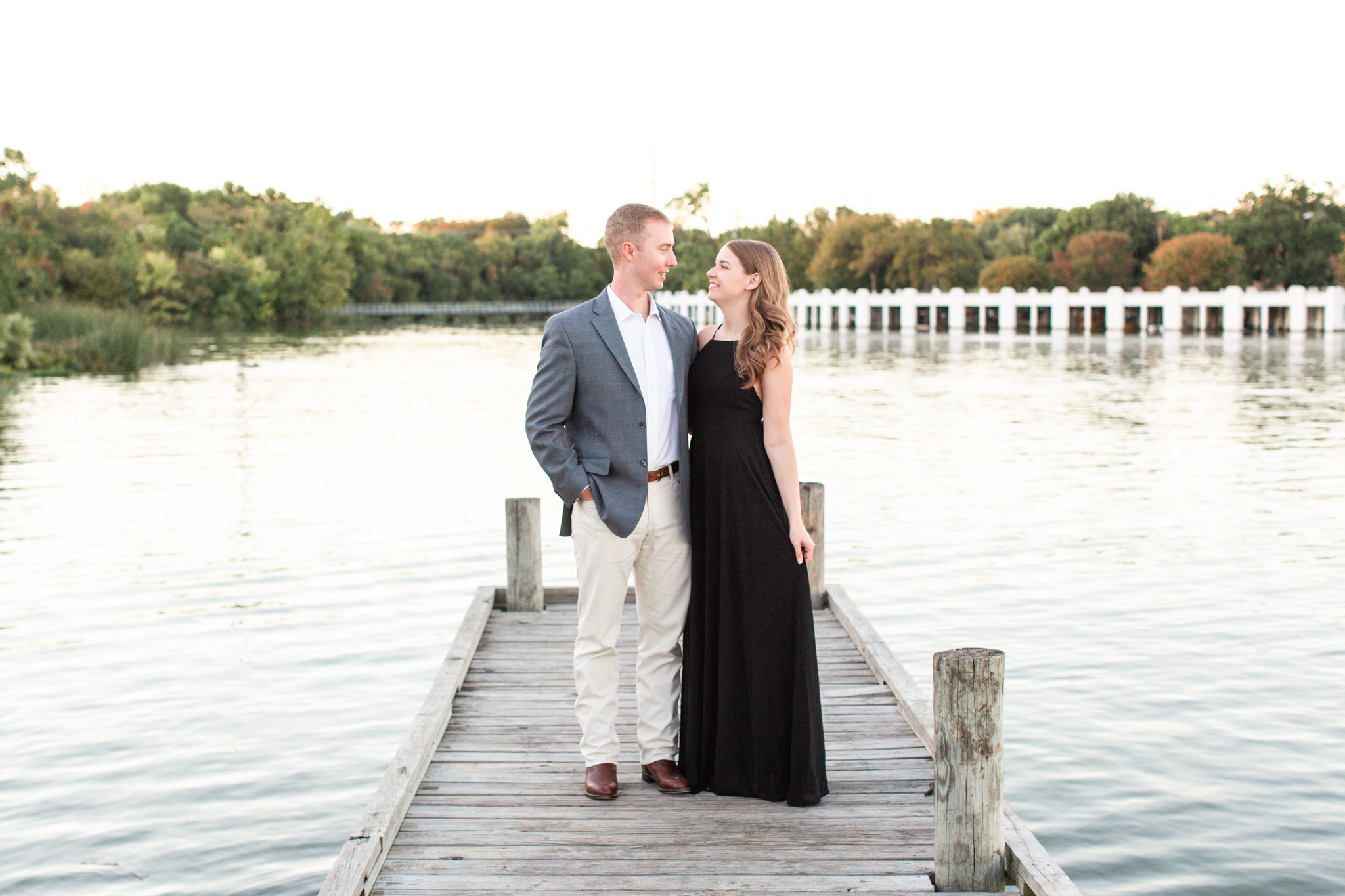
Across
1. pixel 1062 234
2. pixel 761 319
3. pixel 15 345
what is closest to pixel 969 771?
pixel 761 319

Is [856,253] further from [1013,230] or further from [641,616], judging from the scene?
[641,616]

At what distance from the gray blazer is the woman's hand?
554 mm

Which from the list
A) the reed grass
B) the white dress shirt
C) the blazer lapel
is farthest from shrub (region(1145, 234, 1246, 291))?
the blazer lapel

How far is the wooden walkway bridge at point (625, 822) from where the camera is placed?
165 inches

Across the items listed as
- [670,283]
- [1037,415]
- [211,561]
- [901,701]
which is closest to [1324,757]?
[901,701]

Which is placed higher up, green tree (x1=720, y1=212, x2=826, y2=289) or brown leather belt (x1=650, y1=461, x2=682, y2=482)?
green tree (x1=720, y1=212, x2=826, y2=289)

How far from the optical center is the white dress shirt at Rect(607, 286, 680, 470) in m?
4.69

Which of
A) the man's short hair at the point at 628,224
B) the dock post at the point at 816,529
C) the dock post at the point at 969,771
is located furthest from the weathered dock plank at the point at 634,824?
the man's short hair at the point at 628,224

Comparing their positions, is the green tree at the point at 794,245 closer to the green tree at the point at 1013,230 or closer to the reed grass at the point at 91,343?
the green tree at the point at 1013,230

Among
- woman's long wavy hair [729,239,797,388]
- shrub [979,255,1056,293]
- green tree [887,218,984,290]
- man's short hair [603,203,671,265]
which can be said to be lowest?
woman's long wavy hair [729,239,797,388]

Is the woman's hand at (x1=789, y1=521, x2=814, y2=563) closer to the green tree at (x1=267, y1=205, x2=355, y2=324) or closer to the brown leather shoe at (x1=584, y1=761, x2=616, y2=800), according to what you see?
the brown leather shoe at (x1=584, y1=761, x2=616, y2=800)

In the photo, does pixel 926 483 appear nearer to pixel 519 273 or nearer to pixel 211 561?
pixel 211 561

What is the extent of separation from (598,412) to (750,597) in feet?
2.88

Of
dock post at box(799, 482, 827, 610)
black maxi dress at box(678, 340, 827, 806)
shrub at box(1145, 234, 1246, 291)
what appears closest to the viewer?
black maxi dress at box(678, 340, 827, 806)
